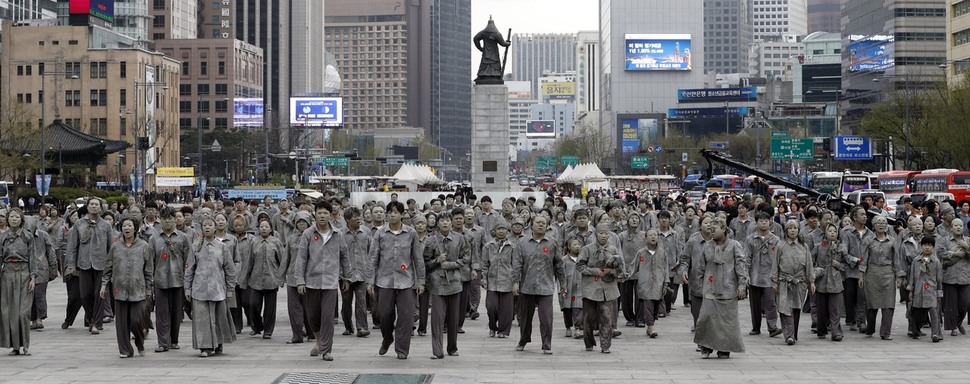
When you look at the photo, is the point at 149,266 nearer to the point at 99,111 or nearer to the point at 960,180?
the point at 960,180

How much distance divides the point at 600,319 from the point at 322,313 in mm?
3329

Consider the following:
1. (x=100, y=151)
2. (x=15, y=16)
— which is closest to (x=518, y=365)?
(x=100, y=151)

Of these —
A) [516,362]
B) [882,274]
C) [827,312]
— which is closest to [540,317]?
[516,362]

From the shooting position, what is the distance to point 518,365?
1438 centimetres

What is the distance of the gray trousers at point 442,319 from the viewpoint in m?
14.9

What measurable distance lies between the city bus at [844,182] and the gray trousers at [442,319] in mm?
45205

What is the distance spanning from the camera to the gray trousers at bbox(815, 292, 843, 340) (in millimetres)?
17203

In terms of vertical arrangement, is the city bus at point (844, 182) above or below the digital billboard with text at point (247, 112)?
below

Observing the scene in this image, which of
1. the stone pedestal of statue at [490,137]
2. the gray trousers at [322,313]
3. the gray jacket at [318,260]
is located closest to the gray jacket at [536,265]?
the gray jacket at [318,260]

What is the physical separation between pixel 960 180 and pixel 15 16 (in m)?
82.3

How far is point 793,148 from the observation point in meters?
86.6

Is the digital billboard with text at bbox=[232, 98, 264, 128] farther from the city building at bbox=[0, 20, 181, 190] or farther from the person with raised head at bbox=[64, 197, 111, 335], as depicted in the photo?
the person with raised head at bbox=[64, 197, 111, 335]

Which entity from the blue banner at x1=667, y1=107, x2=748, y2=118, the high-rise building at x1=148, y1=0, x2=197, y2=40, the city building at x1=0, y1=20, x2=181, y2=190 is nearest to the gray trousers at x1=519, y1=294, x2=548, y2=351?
the city building at x1=0, y1=20, x2=181, y2=190

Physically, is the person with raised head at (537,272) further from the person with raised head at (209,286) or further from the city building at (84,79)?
the city building at (84,79)
